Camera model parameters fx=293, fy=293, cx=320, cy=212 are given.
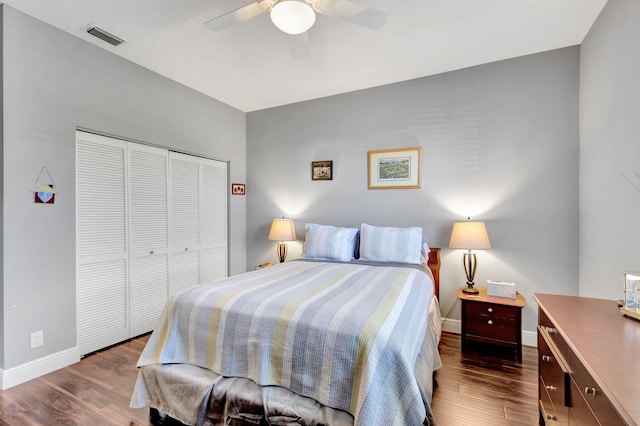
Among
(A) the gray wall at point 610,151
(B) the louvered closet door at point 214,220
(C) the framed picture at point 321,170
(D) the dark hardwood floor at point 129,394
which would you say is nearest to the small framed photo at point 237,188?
(B) the louvered closet door at point 214,220

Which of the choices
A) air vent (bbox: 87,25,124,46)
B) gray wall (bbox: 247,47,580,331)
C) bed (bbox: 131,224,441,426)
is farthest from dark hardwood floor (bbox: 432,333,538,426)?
air vent (bbox: 87,25,124,46)

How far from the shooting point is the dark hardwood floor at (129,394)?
1.75 meters

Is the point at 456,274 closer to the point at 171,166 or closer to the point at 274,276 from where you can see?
the point at 274,276

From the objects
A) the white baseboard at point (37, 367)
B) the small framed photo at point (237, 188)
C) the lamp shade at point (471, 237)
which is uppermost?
the small framed photo at point (237, 188)

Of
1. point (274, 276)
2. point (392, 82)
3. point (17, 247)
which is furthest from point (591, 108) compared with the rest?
point (17, 247)

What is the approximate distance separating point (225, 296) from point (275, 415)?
661 millimetres

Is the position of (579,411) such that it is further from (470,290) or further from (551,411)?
(470,290)

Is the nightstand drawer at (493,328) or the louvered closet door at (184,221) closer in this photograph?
the nightstand drawer at (493,328)

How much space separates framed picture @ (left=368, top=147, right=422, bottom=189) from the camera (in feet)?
10.6

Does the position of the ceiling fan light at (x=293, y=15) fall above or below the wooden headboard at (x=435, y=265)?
above

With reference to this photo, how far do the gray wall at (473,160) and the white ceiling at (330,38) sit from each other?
0.26m

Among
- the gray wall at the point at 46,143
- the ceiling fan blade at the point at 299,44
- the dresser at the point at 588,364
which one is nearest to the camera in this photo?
the dresser at the point at 588,364

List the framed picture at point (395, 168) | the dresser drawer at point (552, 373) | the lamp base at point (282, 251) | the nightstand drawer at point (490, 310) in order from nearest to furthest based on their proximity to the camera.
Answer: the dresser drawer at point (552, 373) → the nightstand drawer at point (490, 310) → the framed picture at point (395, 168) → the lamp base at point (282, 251)

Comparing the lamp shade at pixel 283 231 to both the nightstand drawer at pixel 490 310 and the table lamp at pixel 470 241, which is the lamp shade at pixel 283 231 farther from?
the nightstand drawer at pixel 490 310
